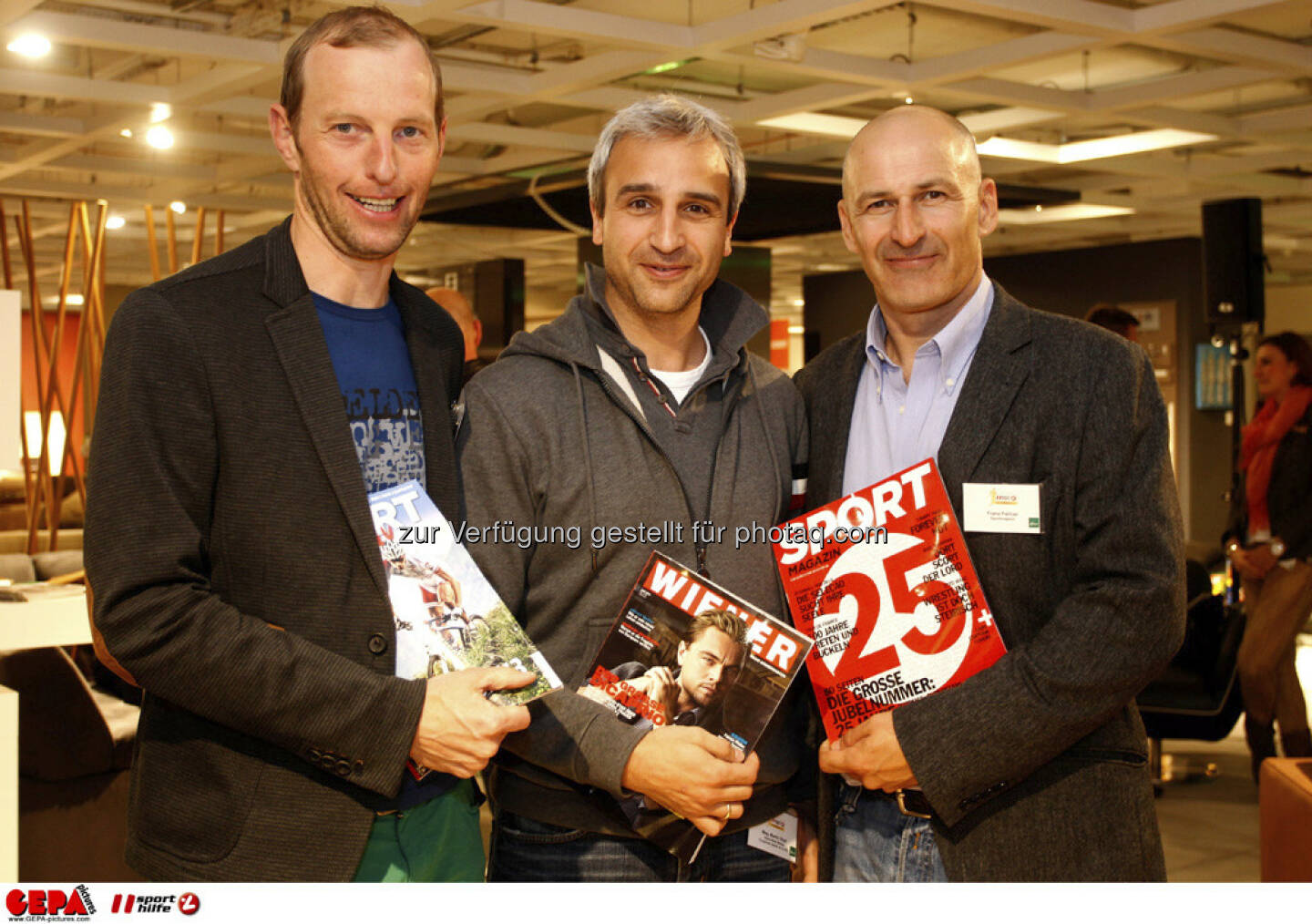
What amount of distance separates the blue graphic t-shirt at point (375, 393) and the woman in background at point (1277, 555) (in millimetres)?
4970

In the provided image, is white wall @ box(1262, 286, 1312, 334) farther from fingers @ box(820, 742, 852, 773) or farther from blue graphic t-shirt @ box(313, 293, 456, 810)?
→ blue graphic t-shirt @ box(313, 293, 456, 810)

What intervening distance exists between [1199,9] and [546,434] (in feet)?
17.3

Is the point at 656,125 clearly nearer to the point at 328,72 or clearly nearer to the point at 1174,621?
the point at 328,72

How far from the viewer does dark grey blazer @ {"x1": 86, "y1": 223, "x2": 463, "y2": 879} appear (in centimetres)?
143

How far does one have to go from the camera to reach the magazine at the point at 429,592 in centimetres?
154

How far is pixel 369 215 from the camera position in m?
1.65

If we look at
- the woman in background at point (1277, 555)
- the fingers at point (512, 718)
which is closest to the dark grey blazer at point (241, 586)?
the fingers at point (512, 718)

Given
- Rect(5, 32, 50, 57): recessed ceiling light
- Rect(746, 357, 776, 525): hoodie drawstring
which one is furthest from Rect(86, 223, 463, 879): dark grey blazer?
Rect(5, 32, 50, 57): recessed ceiling light

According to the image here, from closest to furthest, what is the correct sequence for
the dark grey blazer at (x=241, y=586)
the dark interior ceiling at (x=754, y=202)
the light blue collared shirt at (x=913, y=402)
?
1. the dark grey blazer at (x=241, y=586)
2. the light blue collared shirt at (x=913, y=402)
3. the dark interior ceiling at (x=754, y=202)

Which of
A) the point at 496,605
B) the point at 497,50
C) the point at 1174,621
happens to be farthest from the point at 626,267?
the point at 497,50

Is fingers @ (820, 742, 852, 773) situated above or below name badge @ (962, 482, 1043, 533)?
below

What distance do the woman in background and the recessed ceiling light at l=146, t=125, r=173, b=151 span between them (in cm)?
709

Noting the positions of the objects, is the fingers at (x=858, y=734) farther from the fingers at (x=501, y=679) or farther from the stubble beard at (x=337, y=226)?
the stubble beard at (x=337, y=226)

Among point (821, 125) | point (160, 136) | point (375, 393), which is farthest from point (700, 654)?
point (160, 136)
